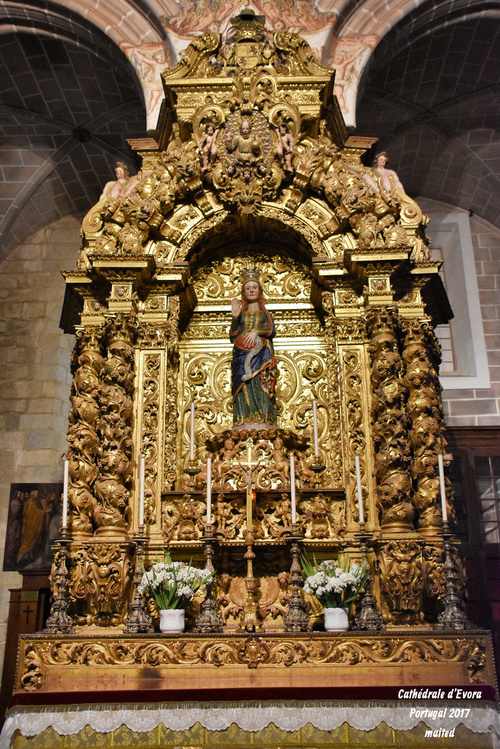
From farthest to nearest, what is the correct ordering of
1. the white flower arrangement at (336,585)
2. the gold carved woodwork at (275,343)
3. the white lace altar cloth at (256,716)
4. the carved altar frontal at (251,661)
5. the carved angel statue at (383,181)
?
the carved angel statue at (383,181) → the gold carved woodwork at (275,343) → the white flower arrangement at (336,585) → the carved altar frontal at (251,661) → the white lace altar cloth at (256,716)

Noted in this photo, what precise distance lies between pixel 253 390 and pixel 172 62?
485 centimetres

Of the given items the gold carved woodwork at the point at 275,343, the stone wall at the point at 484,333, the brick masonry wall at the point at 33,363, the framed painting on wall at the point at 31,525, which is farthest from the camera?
the stone wall at the point at 484,333

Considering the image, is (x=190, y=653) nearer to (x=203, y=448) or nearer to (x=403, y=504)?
(x=403, y=504)

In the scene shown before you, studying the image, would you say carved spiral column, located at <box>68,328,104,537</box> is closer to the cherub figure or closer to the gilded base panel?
the gilded base panel

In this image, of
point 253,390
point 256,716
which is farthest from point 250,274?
point 256,716

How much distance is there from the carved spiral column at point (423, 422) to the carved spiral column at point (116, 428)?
2800mm

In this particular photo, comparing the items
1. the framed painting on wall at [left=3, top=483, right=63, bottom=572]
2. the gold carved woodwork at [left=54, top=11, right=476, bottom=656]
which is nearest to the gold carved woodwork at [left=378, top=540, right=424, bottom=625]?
the gold carved woodwork at [left=54, top=11, right=476, bottom=656]

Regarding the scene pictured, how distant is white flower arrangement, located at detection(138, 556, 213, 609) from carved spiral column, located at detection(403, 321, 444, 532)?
228 centimetres

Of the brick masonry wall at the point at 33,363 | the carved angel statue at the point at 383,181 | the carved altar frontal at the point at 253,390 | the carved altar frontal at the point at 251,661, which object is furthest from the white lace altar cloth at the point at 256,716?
the brick masonry wall at the point at 33,363

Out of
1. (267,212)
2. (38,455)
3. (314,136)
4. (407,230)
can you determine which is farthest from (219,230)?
(38,455)

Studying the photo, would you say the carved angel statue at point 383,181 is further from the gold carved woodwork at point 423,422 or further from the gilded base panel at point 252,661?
the gilded base panel at point 252,661

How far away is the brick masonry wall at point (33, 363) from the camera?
1150 centimetres

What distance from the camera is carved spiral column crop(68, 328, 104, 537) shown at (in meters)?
7.19

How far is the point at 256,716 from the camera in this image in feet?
16.9
